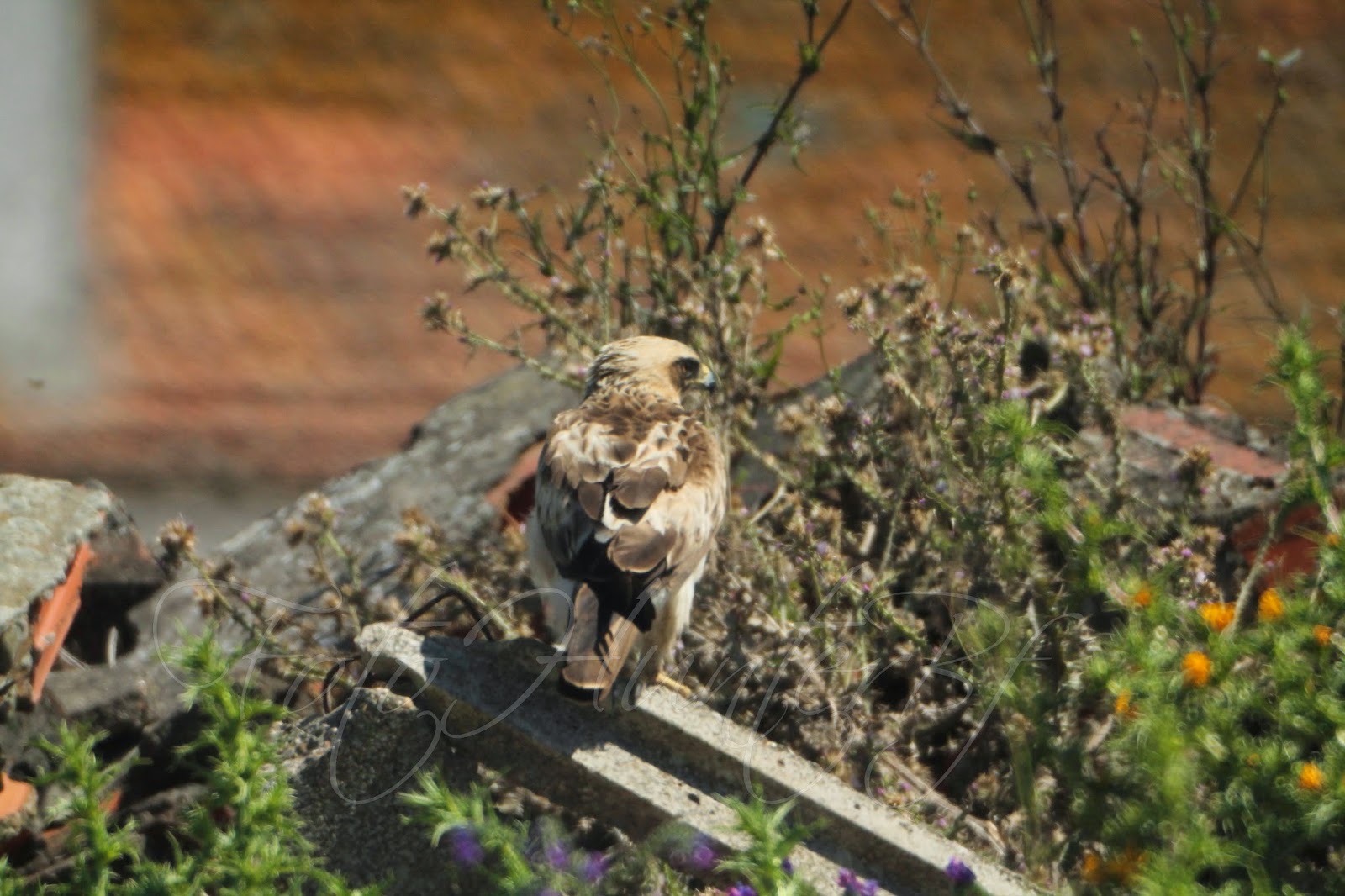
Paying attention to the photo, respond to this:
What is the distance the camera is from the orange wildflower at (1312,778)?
2.99 metres

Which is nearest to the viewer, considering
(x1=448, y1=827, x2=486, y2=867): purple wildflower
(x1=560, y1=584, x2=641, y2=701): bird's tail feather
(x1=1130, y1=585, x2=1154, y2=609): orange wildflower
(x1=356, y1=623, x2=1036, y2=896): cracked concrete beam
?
(x1=448, y1=827, x2=486, y2=867): purple wildflower

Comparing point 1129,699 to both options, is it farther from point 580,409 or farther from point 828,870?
point 580,409

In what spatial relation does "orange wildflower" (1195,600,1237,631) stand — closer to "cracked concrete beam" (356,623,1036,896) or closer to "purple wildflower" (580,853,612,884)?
"cracked concrete beam" (356,623,1036,896)

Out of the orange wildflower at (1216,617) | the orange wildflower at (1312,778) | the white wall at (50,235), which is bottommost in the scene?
the white wall at (50,235)

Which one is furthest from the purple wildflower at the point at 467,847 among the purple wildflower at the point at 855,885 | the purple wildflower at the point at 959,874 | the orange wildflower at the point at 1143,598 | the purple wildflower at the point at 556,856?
the orange wildflower at the point at 1143,598

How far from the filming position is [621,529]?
3.97 m

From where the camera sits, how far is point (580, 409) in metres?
4.65

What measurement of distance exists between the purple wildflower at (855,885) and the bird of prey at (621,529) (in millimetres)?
609

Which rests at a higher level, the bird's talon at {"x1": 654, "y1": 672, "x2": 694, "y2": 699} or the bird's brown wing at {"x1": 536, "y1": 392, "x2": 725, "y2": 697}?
the bird's brown wing at {"x1": 536, "y1": 392, "x2": 725, "y2": 697}

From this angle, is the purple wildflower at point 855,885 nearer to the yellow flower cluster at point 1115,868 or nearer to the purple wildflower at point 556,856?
the yellow flower cluster at point 1115,868

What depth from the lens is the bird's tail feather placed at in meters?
3.60

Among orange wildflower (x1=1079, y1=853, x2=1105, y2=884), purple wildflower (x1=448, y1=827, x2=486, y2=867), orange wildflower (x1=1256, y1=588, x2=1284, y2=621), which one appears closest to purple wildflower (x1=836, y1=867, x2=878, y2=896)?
orange wildflower (x1=1079, y1=853, x2=1105, y2=884)

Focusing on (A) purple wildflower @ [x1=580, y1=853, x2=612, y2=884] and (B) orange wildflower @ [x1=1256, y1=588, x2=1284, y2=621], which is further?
(B) orange wildflower @ [x1=1256, y1=588, x2=1284, y2=621]

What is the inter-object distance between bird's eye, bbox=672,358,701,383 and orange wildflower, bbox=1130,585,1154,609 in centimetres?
184
